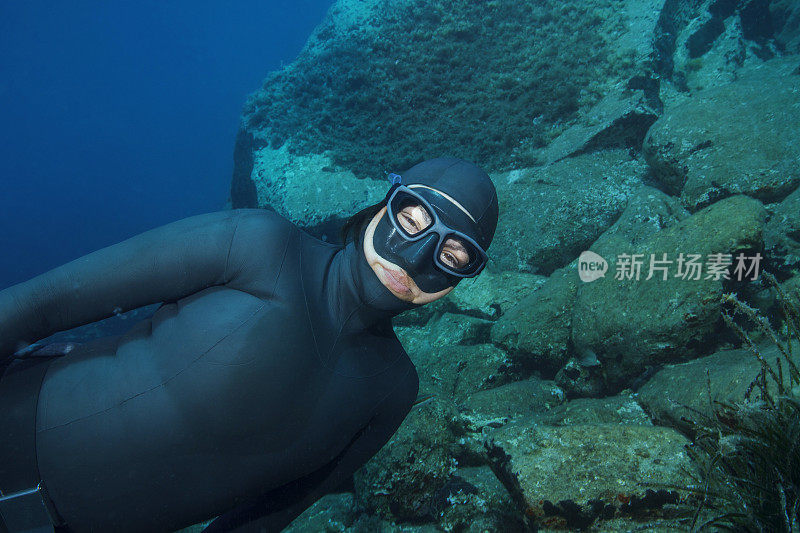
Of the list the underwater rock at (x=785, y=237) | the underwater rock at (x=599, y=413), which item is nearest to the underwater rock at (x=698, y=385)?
the underwater rock at (x=599, y=413)

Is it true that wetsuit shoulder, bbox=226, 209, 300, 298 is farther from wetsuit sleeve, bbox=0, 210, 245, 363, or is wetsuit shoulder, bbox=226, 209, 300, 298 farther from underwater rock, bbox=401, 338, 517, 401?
underwater rock, bbox=401, 338, 517, 401

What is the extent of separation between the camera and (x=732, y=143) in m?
5.56

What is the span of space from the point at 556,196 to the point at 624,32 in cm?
556

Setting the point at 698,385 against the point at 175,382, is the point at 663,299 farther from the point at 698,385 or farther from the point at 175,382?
the point at 175,382

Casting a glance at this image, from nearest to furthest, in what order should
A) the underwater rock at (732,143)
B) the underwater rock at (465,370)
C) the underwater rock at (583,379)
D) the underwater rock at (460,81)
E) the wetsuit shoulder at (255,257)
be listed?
the wetsuit shoulder at (255,257) < the underwater rock at (583,379) < the underwater rock at (732,143) < the underwater rock at (465,370) < the underwater rock at (460,81)

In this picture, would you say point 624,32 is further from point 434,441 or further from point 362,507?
point 362,507

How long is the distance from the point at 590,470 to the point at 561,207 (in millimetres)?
4957

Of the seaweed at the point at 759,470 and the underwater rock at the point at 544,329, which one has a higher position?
the seaweed at the point at 759,470

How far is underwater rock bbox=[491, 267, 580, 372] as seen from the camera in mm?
5164

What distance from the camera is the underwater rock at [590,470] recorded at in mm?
2592

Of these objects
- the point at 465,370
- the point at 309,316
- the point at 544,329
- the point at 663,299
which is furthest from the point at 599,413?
the point at 309,316

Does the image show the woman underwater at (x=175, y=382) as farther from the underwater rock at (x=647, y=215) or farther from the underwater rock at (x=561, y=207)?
the underwater rock at (x=561, y=207)

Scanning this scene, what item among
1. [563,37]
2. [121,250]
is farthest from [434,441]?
[563,37]

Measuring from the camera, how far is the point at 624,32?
29.7 ft
